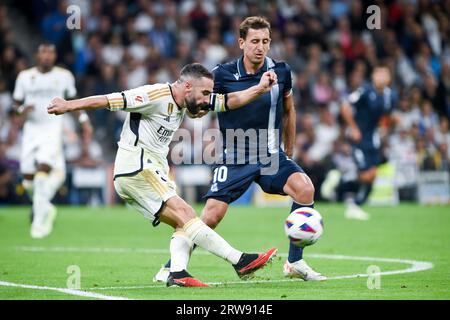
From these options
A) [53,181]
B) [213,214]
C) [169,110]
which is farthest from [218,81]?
[53,181]

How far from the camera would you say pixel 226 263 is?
1152 centimetres

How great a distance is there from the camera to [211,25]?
83.6 ft

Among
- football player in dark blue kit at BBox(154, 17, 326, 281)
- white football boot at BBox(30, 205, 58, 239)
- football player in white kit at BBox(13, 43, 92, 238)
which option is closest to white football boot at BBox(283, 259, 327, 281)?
football player in dark blue kit at BBox(154, 17, 326, 281)

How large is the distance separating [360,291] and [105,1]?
18553 millimetres

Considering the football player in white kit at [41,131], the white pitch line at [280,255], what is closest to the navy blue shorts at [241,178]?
the white pitch line at [280,255]

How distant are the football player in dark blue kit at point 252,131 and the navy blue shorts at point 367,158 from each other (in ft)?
29.0

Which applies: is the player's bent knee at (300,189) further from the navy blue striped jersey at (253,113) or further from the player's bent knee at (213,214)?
the player's bent knee at (213,214)

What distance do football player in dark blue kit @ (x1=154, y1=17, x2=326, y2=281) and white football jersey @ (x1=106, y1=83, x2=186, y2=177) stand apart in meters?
0.89

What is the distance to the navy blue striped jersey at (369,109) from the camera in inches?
742

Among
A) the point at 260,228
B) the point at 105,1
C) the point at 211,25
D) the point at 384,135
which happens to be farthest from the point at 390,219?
the point at 105,1

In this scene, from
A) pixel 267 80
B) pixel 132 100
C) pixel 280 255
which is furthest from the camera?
pixel 280 255

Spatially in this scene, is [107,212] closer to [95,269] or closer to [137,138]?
[95,269]

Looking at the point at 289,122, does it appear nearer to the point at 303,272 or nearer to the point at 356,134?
the point at 303,272

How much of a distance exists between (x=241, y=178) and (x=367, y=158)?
369 inches
